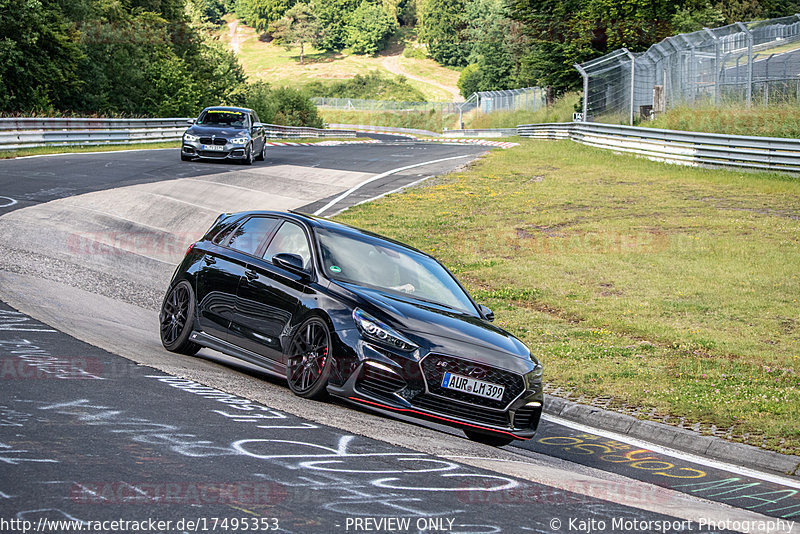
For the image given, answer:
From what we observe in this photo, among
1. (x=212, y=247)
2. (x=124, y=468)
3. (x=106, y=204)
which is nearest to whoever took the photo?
(x=124, y=468)

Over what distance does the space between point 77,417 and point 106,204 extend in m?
14.5

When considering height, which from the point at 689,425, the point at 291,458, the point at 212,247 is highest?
the point at 212,247

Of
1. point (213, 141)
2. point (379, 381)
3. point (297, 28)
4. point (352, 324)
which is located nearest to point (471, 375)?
point (379, 381)

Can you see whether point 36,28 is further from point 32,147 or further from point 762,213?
point 762,213

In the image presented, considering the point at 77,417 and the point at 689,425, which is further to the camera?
the point at 689,425

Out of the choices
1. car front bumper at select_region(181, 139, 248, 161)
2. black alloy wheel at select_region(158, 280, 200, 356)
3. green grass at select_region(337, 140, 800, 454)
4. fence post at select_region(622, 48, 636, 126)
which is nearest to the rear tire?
green grass at select_region(337, 140, 800, 454)

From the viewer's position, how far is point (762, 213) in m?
21.5

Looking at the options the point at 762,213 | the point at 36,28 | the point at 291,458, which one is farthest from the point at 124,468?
the point at 36,28

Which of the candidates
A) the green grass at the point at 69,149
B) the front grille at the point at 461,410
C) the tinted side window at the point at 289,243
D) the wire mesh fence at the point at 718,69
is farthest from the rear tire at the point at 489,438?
the green grass at the point at 69,149

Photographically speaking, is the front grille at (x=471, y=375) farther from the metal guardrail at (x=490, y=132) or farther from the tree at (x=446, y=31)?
the tree at (x=446, y=31)

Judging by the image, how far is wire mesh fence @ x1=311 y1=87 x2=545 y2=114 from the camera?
65188mm

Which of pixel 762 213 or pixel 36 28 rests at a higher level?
pixel 36 28

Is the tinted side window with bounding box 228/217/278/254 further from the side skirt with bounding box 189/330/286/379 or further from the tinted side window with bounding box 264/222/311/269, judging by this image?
the side skirt with bounding box 189/330/286/379

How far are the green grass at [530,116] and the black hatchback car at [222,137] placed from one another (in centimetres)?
2699
